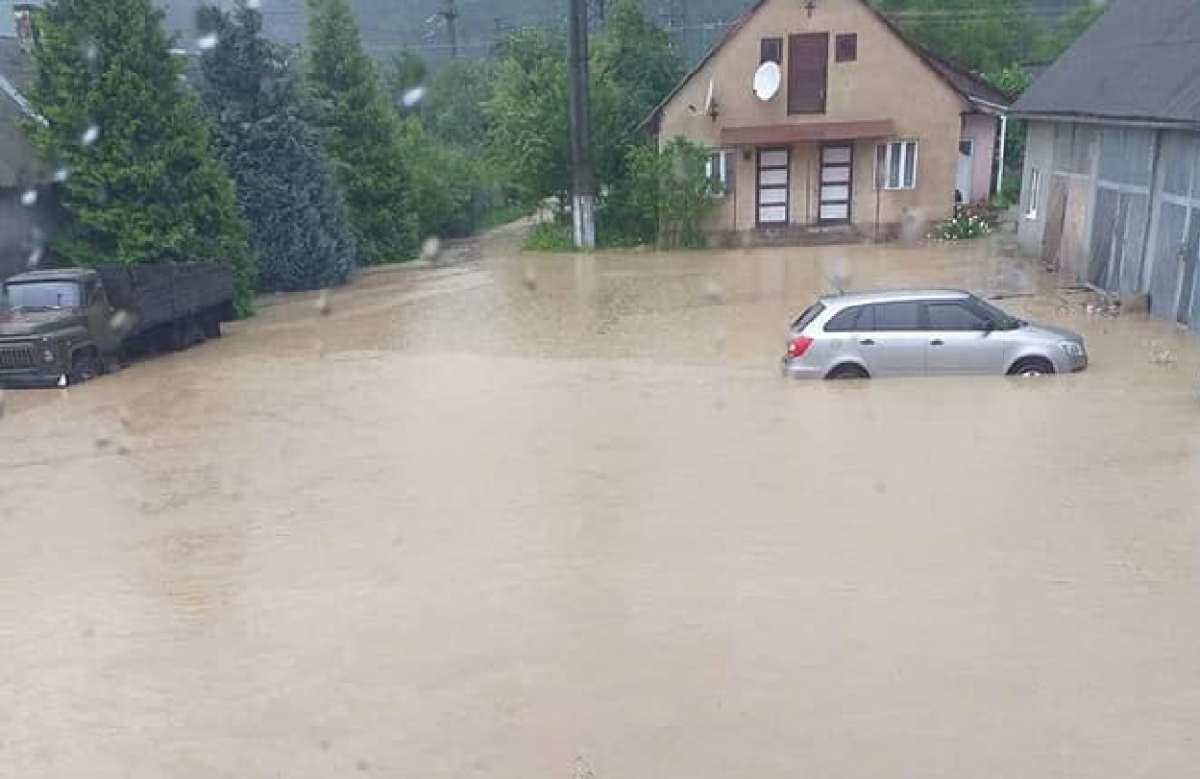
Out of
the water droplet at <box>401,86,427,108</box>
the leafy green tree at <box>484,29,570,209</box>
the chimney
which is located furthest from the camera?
the water droplet at <box>401,86,427,108</box>

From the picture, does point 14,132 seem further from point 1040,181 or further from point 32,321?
point 1040,181

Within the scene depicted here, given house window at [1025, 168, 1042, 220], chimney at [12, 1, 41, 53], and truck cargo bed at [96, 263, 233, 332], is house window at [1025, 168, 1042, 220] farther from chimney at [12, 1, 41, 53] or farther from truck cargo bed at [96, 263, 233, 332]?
chimney at [12, 1, 41, 53]

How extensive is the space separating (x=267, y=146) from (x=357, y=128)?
16.4 feet

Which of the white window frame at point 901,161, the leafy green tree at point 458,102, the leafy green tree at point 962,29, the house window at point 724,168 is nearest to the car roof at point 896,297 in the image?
the house window at point 724,168

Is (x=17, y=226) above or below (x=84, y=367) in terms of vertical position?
above

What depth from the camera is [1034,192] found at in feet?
77.5

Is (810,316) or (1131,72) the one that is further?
(1131,72)

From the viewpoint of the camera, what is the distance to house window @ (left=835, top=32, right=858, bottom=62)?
2780 cm

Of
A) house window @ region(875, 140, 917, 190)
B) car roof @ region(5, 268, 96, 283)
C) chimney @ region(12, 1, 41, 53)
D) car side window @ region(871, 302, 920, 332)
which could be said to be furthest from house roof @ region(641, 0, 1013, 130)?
car side window @ region(871, 302, 920, 332)

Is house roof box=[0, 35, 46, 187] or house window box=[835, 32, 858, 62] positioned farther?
house window box=[835, 32, 858, 62]

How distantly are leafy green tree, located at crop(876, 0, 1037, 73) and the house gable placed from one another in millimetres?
23549

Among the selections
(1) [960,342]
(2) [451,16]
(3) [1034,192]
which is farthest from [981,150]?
(2) [451,16]

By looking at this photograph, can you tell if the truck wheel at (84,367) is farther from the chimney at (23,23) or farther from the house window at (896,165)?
the house window at (896,165)

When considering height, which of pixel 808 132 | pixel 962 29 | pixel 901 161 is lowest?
pixel 901 161
